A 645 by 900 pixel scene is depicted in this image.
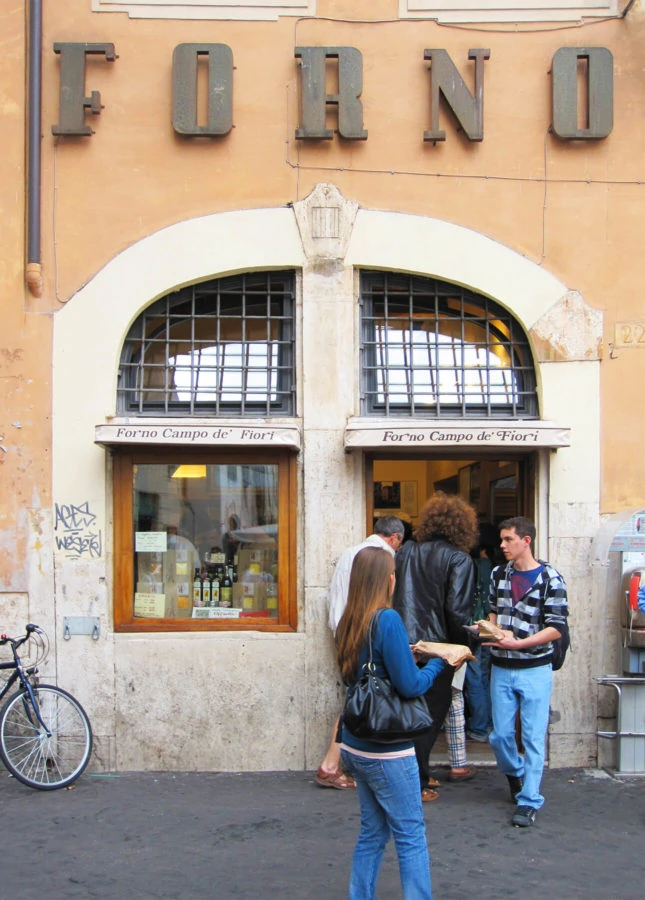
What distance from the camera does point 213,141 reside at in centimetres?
734

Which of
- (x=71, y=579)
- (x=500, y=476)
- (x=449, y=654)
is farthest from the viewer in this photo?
(x=500, y=476)

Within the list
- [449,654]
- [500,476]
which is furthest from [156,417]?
[449,654]

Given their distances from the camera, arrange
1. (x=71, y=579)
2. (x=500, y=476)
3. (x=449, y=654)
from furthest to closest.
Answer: (x=500, y=476), (x=71, y=579), (x=449, y=654)

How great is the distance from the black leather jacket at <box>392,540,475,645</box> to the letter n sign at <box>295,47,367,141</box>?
325cm

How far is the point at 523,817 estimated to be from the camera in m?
5.80

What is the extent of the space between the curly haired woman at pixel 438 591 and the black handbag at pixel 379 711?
2142 millimetres

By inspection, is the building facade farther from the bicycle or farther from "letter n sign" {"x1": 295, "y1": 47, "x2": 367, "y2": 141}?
the bicycle

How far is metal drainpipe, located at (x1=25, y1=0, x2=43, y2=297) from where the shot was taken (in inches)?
283

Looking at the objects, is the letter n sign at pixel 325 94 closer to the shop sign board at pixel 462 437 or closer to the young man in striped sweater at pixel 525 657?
the shop sign board at pixel 462 437

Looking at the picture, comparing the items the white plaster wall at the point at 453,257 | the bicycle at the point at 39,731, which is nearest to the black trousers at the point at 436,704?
the bicycle at the point at 39,731

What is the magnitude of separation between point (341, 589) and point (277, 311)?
2.24 meters

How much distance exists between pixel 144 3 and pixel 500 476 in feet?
15.4

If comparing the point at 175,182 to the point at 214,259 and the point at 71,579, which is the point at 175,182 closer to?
the point at 214,259

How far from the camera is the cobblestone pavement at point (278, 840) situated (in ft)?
16.2
